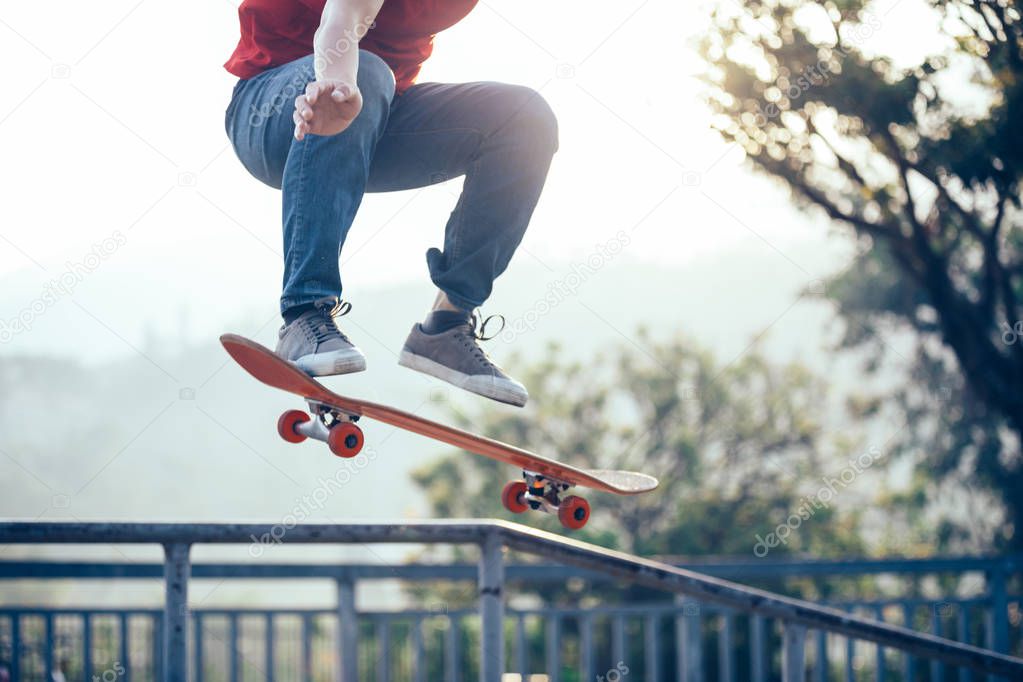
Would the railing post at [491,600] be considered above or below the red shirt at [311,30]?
below

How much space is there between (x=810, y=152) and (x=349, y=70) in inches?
224

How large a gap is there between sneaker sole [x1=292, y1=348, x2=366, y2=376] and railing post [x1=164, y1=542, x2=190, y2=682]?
1.65 feet

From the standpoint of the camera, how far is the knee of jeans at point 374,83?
8.35 feet

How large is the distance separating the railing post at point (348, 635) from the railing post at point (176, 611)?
4.05ft

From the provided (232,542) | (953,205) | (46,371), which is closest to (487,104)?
(232,542)

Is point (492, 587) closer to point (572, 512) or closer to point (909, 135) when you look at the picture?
point (572, 512)

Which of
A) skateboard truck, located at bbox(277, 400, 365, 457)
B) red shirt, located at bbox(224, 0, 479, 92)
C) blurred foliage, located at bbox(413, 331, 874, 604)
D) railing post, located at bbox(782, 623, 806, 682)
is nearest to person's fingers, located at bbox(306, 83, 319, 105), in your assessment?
red shirt, located at bbox(224, 0, 479, 92)

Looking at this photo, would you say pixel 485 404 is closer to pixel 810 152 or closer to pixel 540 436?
pixel 540 436

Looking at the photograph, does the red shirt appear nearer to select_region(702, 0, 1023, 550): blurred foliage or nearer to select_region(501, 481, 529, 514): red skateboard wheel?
select_region(501, 481, 529, 514): red skateboard wheel

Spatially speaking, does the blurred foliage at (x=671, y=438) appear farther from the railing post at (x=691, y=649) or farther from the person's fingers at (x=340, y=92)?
the person's fingers at (x=340, y=92)

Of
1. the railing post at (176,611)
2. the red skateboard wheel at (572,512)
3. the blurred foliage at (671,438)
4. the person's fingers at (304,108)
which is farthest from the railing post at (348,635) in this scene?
the blurred foliage at (671,438)

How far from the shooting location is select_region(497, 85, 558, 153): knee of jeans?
9.21 ft

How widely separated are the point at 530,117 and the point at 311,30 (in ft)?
2.07

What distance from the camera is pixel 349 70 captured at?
236cm
